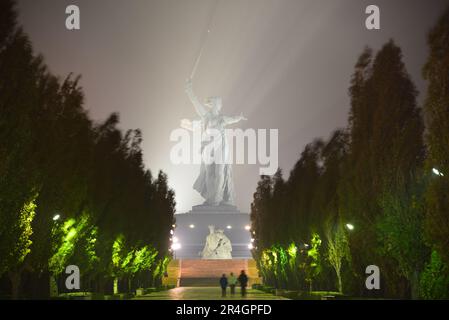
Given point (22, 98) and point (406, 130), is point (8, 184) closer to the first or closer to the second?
point (22, 98)

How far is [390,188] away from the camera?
25094 mm

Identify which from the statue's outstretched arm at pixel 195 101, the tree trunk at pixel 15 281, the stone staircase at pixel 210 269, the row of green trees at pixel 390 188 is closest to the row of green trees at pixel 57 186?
the tree trunk at pixel 15 281

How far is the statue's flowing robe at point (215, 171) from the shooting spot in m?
81.5

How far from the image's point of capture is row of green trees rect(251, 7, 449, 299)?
20266mm

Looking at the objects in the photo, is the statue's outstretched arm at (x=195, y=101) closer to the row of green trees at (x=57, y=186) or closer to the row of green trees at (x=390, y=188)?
the row of green trees at (x=57, y=186)

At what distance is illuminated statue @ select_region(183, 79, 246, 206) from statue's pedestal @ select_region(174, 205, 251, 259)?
127 centimetres

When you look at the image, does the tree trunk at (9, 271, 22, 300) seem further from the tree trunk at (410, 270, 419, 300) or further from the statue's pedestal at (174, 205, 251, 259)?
the statue's pedestal at (174, 205, 251, 259)

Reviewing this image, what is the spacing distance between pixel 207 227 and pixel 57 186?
59.4 m

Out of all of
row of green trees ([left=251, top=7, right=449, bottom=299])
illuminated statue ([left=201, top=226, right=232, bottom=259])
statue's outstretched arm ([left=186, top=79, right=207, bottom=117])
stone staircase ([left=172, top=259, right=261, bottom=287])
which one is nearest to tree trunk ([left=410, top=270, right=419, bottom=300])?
row of green trees ([left=251, top=7, right=449, bottom=299])

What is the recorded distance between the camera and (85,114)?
29.8 meters

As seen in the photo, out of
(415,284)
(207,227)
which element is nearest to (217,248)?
(207,227)

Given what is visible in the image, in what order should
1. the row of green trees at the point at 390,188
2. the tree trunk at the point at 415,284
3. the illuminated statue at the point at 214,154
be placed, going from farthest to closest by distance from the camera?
the illuminated statue at the point at 214,154
the tree trunk at the point at 415,284
the row of green trees at the point at 390,188

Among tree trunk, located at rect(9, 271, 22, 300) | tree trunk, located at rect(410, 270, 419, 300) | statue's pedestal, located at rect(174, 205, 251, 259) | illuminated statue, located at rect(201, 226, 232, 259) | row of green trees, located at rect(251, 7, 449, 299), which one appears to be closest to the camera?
row of green trees, located at rect(251, 7, 449, 299)

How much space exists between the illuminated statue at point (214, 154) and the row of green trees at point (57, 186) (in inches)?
1468
